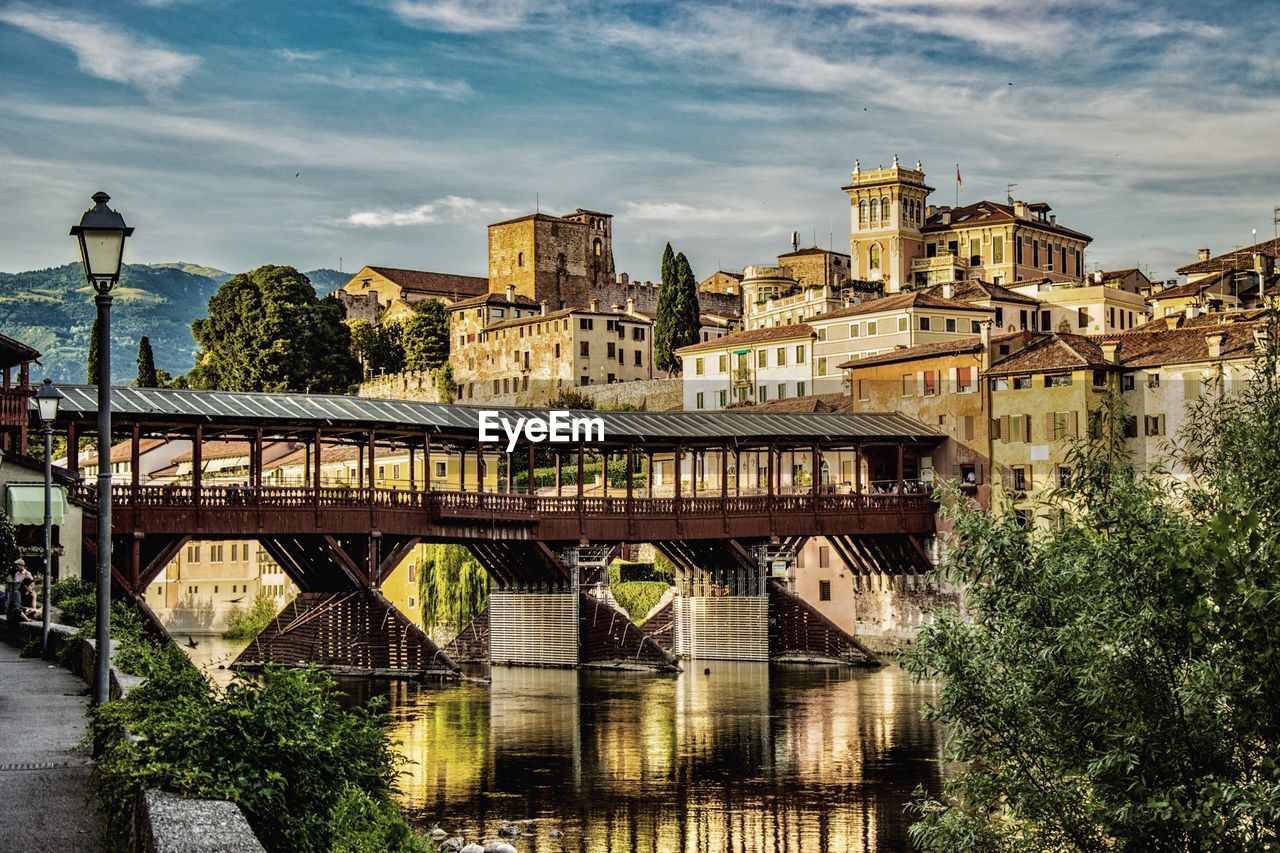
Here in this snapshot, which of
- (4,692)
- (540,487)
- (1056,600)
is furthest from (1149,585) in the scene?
(540,487)

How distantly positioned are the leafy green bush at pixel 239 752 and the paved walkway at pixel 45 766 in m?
0.25

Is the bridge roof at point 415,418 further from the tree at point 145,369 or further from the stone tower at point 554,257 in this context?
the stone tower at point 554,257

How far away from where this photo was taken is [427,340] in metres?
115

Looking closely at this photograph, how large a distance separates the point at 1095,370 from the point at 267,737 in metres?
46.8

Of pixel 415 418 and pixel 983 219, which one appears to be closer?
pixel 415 418

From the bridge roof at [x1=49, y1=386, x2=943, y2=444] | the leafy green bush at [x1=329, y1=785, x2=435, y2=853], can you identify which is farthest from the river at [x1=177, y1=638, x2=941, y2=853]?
the bridge roof at [x1=49, y1=386, x2=943, y2=444]

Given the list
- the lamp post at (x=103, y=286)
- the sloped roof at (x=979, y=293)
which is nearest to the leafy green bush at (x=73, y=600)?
the lamp post at (x=103, y=286)

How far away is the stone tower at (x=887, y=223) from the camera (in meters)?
108

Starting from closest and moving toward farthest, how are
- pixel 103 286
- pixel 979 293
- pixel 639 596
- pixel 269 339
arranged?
pixel 103 286
pixel 639 596
pixel 979 293
pixel 269 339

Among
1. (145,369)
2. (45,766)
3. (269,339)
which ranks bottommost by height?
(45,766)

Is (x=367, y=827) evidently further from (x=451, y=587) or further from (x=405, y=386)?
(x=405, y=386)

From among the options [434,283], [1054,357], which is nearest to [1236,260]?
[1054,357]

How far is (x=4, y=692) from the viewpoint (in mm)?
17219

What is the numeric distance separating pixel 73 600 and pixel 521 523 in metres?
25.6
